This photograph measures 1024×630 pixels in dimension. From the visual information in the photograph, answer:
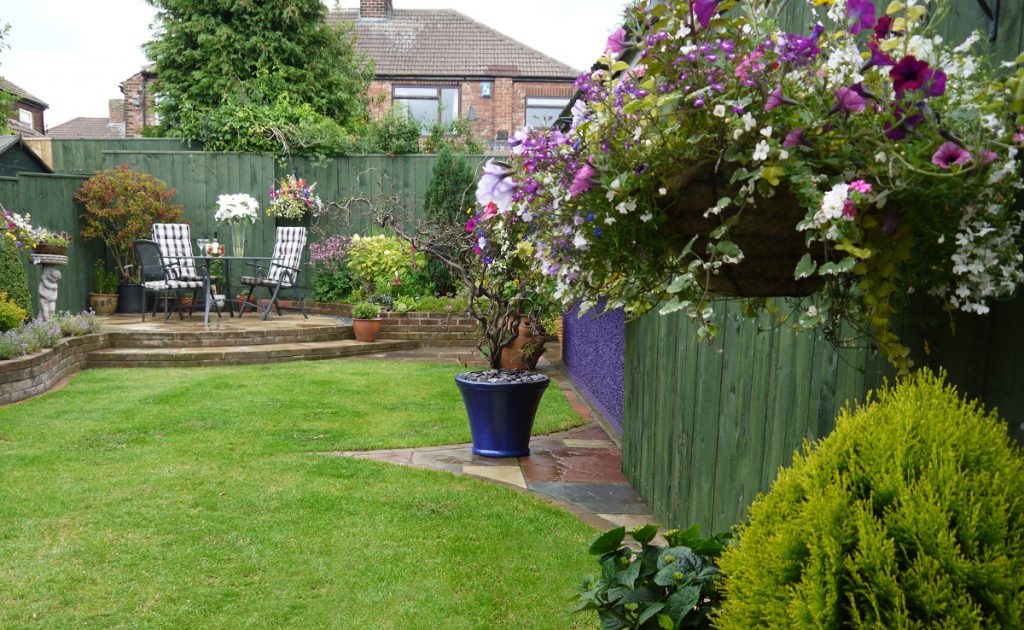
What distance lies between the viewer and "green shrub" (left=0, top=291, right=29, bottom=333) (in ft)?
20.8

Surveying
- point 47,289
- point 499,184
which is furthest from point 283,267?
point 499,184

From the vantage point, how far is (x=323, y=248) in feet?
35.1

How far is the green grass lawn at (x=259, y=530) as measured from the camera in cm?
248

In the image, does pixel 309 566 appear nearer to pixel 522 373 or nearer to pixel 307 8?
pixel 522 373

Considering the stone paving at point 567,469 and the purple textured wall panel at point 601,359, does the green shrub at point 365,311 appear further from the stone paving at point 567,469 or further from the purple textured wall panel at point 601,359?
the stone paving at point 567,469

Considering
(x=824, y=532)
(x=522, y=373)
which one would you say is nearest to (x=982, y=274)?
(x=824, y=532)

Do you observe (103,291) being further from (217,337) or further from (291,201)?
(217,337)

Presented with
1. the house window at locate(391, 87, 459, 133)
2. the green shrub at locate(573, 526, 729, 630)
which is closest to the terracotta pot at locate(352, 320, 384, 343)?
the green shrub at locate(573, 526, 729, 630)

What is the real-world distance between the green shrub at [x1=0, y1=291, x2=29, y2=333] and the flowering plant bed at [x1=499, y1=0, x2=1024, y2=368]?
6468 mm

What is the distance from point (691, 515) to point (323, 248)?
8.64m

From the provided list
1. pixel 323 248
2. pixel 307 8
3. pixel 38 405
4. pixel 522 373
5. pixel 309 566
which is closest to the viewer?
pixel 309 566

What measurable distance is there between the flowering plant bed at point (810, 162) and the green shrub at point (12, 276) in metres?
7.08

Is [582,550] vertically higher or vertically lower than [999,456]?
lower

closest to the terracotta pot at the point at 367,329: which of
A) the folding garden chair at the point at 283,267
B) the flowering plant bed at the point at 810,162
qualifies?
the folding garden chair at the point at 283,267
